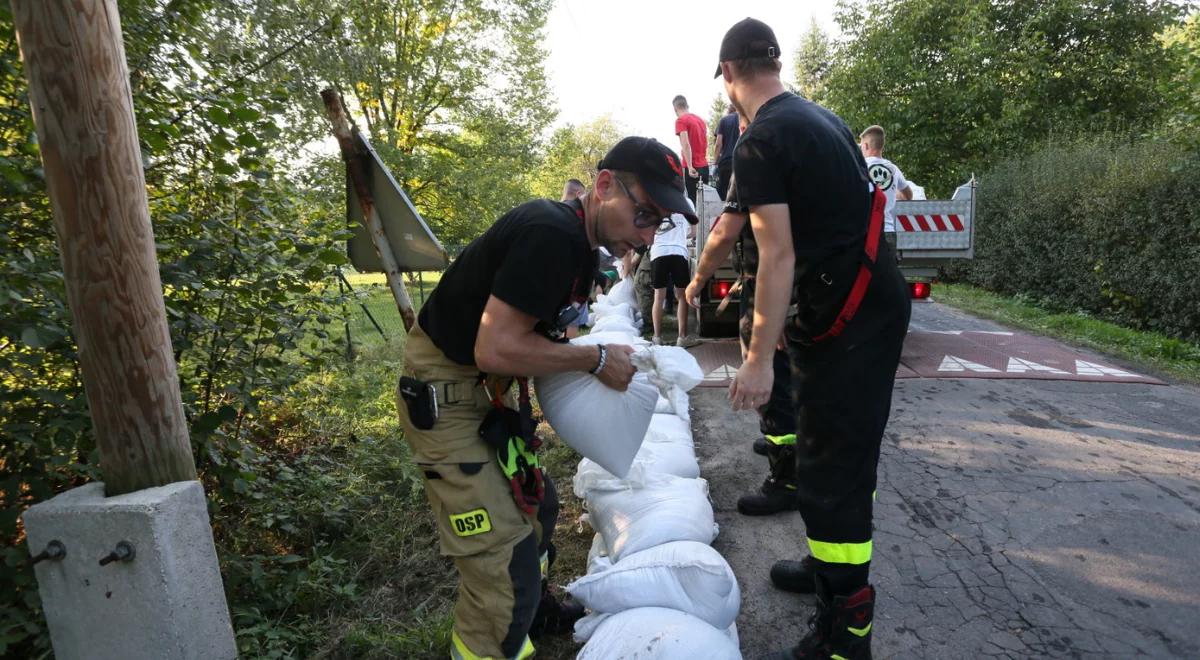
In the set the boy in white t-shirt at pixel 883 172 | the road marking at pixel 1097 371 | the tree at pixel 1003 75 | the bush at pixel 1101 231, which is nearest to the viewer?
the road marking at pixel 1097 371

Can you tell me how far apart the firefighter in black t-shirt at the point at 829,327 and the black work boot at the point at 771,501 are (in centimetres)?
100

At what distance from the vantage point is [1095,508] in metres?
2.95

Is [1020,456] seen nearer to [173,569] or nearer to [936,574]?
[936,574]

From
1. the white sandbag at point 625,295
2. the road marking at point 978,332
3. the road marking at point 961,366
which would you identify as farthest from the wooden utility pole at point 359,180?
the road marking at point 978,332

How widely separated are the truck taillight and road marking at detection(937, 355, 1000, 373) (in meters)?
2.02

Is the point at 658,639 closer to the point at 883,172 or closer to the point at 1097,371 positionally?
the point at 883,172

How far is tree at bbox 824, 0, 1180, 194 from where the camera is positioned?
42.9 feet

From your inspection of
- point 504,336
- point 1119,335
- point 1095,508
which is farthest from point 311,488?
point 1119,335

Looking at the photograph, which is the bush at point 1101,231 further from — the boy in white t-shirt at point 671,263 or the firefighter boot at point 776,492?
the firefighter boot at point 776,492

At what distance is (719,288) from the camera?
5992 mm

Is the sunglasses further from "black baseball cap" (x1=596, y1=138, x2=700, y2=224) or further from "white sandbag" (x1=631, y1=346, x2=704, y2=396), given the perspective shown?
"white sandbag" (x1=631, y1=346, x2=704, y2=396)

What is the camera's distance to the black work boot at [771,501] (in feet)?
10.0

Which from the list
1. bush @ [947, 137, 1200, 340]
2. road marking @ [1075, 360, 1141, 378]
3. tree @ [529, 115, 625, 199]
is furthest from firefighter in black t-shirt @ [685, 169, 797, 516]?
tree @ [529, 115, 625, 199]

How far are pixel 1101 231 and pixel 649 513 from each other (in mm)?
8996
